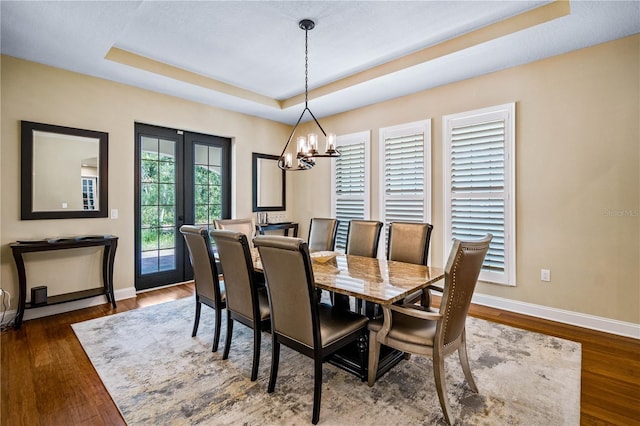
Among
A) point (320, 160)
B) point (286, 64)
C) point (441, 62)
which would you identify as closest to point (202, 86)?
point (286, 64)

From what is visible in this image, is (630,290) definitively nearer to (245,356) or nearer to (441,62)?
(441,62)

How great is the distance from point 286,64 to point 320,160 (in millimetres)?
2095

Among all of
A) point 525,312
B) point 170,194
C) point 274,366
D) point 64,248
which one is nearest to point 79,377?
point 274,366

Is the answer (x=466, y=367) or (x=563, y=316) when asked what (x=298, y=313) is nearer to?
(x=466, y=367)

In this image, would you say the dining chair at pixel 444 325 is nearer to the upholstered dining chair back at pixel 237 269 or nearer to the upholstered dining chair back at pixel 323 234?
the upholstered dining chair back at pixel 237 269

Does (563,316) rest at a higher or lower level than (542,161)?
lower

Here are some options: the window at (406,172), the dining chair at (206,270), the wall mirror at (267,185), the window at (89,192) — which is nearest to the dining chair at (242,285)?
the dining chair at (206,270)

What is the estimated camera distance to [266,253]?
1.96m

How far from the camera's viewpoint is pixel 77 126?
373cm

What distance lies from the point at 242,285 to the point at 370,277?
93 centimetres

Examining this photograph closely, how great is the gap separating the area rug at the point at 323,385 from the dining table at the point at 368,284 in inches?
4.1

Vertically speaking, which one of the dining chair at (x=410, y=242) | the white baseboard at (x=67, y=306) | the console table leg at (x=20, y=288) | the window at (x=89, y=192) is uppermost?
the window at (x=89, y=192)

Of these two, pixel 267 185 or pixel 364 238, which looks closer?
pixel 364 238

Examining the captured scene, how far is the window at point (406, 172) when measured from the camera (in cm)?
433
